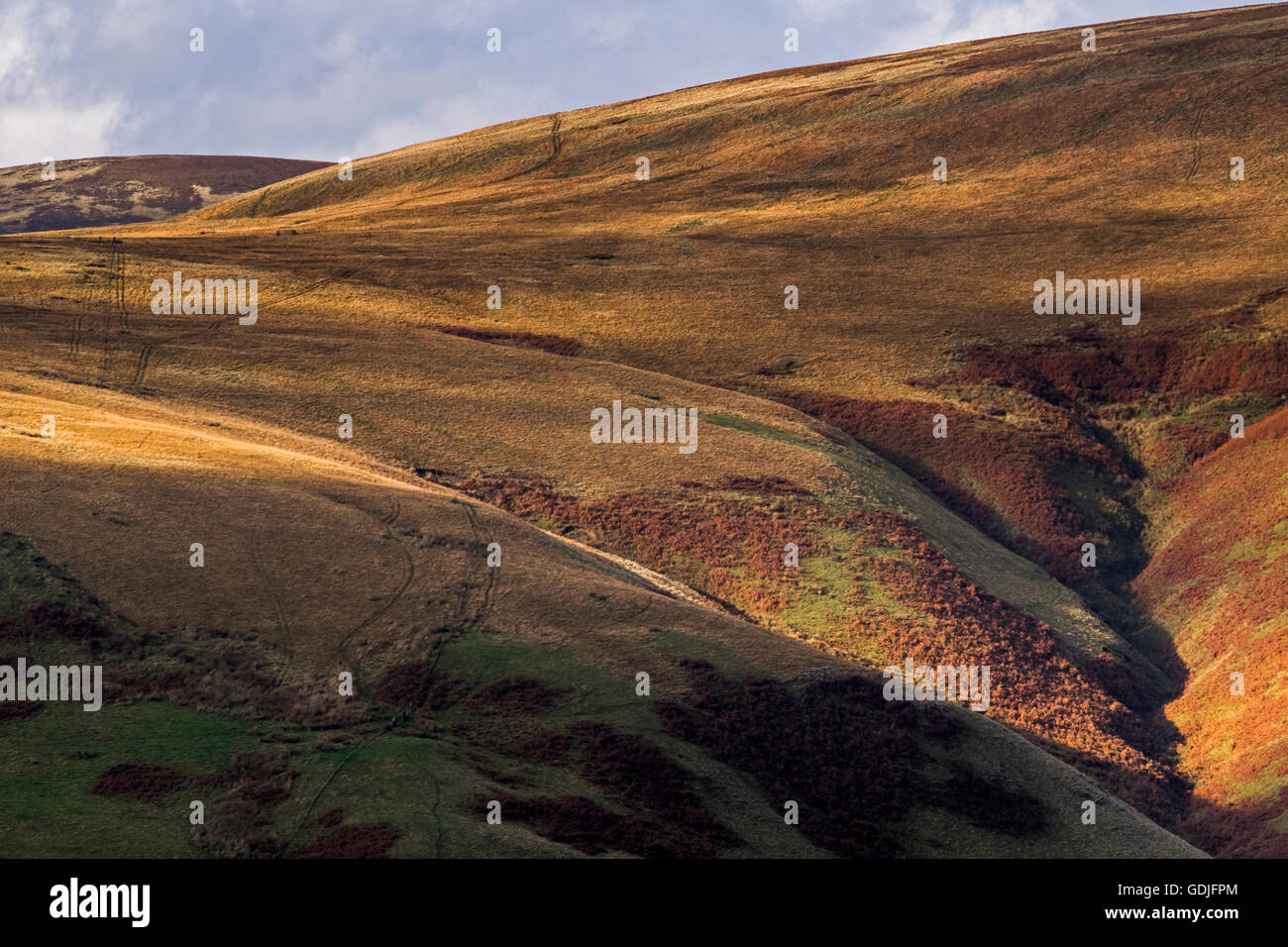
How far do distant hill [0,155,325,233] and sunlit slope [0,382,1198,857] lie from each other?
155597mm

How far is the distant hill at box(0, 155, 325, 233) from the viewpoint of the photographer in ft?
569

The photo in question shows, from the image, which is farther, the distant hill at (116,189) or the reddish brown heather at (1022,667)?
the distant hill at (116,189)

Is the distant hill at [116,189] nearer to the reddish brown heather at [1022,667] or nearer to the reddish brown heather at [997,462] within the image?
the reddish brown heather at [997,462]

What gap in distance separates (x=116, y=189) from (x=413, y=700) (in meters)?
184

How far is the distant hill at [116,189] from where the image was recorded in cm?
17338

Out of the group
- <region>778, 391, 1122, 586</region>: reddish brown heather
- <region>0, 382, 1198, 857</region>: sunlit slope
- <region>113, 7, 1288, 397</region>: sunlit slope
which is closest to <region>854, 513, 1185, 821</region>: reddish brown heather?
<region>778, 391, 1122, 586</region>: reddish brown heather

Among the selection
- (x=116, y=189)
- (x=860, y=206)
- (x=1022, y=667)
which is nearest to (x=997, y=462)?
(x=1022, y=667)

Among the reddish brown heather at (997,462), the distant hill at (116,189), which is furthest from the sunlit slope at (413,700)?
the distant hill at (116,189)

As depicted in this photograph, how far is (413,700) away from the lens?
26906mm

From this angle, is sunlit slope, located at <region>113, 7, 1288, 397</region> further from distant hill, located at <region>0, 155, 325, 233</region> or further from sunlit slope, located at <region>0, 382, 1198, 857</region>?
distant hill, located at <region>0, 155, 325, 233</region>

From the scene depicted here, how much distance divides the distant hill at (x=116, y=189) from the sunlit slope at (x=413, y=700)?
155597mm
